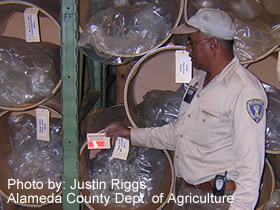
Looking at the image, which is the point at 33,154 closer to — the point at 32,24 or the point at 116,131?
the point at 116,131

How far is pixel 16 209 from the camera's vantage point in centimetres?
188

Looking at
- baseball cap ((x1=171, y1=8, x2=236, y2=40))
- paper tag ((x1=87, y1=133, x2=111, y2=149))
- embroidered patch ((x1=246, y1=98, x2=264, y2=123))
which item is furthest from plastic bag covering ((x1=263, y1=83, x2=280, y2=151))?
paper tag ((x1=87, y1=133, x2=111, y2=149))

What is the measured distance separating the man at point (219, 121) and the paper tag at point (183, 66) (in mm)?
47

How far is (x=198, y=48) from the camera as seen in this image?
1.25 meters

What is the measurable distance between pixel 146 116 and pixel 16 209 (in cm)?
98

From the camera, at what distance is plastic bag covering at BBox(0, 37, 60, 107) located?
57.7 inches

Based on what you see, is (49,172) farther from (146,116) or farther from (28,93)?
→ (146,116)

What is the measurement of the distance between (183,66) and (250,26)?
0.37m

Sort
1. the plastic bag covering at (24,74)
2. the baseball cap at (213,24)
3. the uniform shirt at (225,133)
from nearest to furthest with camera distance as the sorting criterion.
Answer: the uniform shirt at (225,133) → the baseball cap at (213,24) → the plastic bag covering at (24,74)

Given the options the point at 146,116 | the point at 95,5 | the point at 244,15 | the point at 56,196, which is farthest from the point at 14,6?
the point at 244,15

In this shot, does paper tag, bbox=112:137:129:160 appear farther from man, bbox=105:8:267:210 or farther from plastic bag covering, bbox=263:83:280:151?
plastic bag covering, bbox=263:83:280:151

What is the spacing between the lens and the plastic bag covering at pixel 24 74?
147cm

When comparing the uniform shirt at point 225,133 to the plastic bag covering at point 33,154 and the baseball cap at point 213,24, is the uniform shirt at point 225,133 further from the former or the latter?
the plastic bag covering at point 33,154

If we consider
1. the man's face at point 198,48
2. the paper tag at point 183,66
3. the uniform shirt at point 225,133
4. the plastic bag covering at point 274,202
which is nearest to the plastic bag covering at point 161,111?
the uniform shirt at point 225,133
